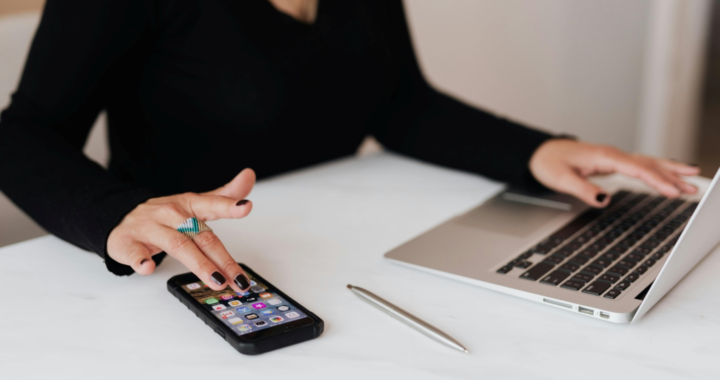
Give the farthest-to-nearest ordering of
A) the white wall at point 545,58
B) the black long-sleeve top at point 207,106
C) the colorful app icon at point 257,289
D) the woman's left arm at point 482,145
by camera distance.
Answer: the white wall at point 545,58 < the woman's left arm at point 482,145 < the black long-sleeve top at point 207,106 < the colorful app icon at point 257,289

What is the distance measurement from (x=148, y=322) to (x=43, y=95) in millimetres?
383

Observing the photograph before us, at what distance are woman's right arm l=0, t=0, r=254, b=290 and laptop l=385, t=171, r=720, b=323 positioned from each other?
220 mm

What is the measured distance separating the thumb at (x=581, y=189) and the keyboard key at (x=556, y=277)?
0.74 ft

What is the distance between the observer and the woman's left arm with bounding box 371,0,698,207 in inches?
33.6

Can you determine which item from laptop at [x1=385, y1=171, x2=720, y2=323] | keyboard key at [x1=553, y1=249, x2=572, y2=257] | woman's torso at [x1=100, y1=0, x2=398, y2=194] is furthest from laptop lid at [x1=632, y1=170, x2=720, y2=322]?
woman's torso at [x1=100, y1=0, x2=398, y2=194]

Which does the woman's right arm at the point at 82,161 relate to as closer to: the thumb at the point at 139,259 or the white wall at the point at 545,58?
the thumb at the point at 139,259

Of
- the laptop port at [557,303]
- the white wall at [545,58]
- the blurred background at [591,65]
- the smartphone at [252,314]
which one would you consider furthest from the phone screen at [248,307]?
the white wall at [545,58]

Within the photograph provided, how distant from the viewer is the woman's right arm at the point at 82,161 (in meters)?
0.61

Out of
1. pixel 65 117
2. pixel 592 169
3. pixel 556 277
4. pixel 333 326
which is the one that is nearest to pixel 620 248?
pixel 556 277

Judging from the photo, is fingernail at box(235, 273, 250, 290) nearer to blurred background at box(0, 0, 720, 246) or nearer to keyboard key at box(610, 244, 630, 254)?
keyboard key at box(610, 244, 630, 254)

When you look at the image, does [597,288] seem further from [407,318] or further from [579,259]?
[407,318]

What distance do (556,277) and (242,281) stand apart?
0.97ft

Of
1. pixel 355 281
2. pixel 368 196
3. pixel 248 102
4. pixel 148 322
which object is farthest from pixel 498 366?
pixel 248 102

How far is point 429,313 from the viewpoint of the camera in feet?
1.90
